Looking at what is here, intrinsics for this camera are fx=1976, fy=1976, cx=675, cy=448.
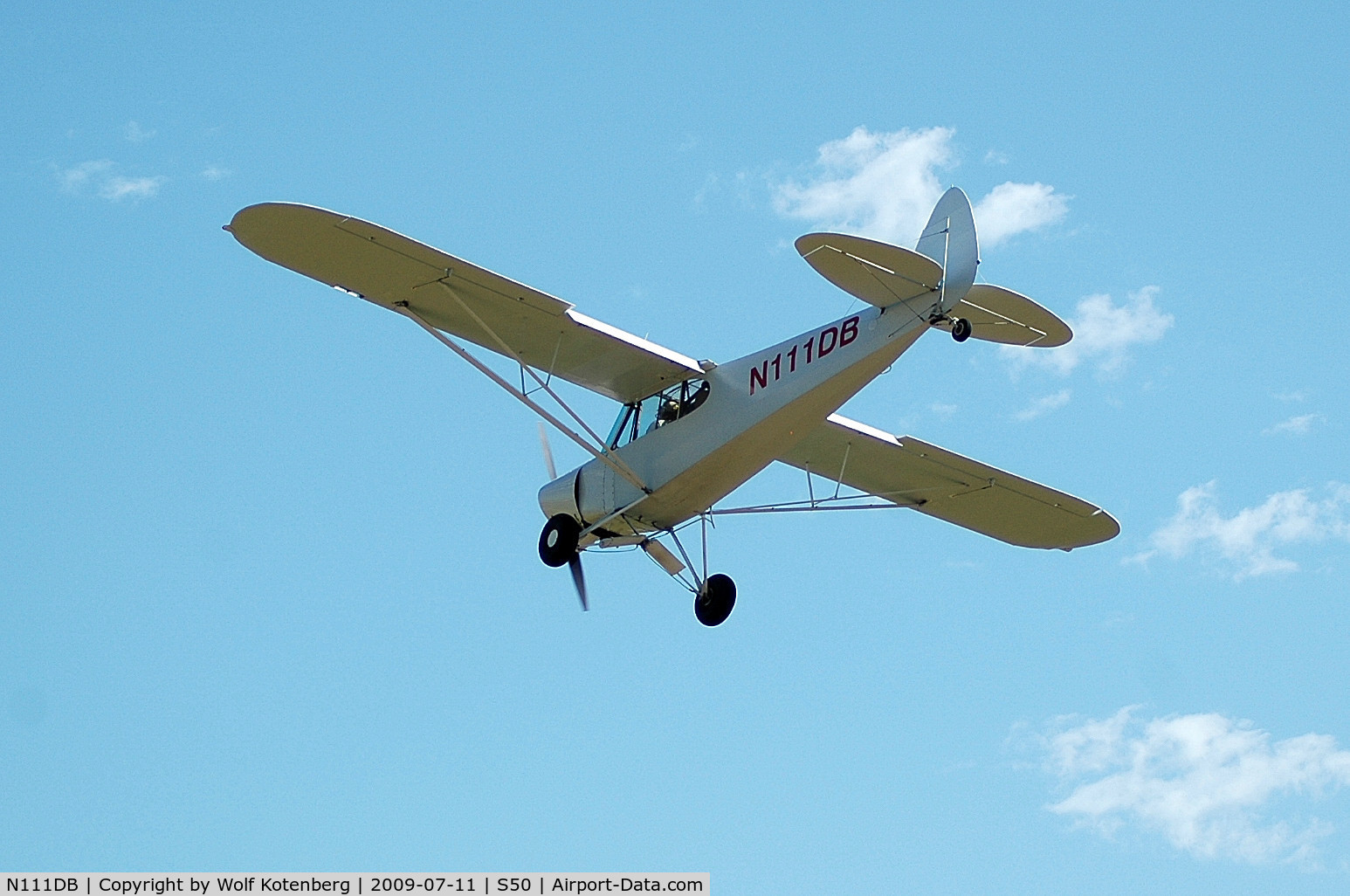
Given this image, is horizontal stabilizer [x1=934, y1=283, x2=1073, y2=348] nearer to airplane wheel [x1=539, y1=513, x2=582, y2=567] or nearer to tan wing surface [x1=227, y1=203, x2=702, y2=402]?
tan wing surface [x1=227, y1=203, x2=702, y2=402]

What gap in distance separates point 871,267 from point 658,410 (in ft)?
10.8

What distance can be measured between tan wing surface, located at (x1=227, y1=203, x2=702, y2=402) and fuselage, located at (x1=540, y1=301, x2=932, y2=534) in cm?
64

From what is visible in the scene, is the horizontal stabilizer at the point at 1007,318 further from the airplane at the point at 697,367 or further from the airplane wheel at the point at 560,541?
the airplane wheel at the point at 560,541

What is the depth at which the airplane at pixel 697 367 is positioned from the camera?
16031 mm

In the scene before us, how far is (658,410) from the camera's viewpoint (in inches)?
719

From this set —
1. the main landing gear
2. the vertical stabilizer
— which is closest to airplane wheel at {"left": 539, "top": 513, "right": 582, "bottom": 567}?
the main landing gear

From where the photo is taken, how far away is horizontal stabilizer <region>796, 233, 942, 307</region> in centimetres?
1533

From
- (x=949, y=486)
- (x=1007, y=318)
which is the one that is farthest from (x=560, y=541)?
(x=1007, y=318)
